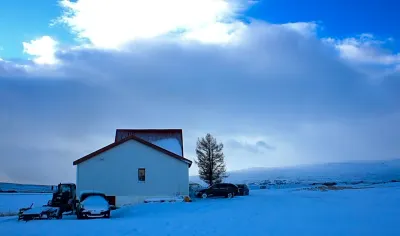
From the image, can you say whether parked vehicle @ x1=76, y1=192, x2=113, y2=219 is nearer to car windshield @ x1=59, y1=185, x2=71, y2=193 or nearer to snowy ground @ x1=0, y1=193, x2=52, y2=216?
car windshield @ x1=59, y1=185, x2=71, y2=193

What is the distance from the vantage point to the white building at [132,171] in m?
32.2

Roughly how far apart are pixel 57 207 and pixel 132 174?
9101mm

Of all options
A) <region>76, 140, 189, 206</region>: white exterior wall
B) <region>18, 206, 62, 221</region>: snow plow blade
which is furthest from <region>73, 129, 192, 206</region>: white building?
<region>18, 206, 62, 221</region>: snow plow blade

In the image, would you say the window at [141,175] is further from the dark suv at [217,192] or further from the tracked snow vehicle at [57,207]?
the dark suv at [217,192]

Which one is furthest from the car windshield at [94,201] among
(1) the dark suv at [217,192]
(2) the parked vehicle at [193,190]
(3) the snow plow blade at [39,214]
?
(2) the parked vehicle at [193,190]

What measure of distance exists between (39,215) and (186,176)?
1357cm

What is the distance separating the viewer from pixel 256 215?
2086cm

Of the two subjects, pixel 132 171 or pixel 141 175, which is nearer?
pixel 132 171

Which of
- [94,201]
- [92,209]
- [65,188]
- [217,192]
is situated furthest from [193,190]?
[92,209]

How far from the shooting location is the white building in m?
32.2

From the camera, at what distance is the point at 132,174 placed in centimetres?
3253

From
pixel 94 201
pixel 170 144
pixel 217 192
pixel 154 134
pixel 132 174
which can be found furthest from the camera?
pixel 154 134

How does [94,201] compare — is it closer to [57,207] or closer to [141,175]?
[57,207]

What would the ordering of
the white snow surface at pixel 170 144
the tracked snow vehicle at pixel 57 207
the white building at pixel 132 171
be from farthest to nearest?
1. the white snow surface at pixel 170 144
2. the white building at pixel 132 171
3. the tracked snow vehicle at pixel 57 207
